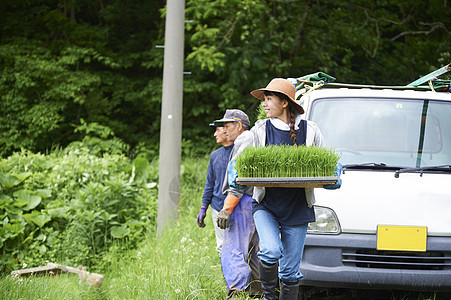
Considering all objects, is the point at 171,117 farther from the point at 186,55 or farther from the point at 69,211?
the point at 186,55

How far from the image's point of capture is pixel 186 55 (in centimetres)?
1734

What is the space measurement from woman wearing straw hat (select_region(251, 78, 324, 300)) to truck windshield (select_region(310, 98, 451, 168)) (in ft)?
3.57

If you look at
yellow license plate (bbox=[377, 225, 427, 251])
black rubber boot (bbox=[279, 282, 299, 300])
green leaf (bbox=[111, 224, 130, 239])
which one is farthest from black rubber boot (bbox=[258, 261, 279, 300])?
green leaf (bbox=[111, 224, 130, 239])

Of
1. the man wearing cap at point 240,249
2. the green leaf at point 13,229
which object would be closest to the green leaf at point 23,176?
the green leaf at point 13,229

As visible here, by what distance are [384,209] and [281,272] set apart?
3.30 feet

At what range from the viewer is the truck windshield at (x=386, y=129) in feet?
17.3

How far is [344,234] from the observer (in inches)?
181

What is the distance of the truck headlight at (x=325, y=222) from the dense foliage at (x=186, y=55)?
9.81m

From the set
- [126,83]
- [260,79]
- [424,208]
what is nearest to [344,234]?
[424,208]

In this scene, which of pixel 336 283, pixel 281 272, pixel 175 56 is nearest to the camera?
pixel 281 272

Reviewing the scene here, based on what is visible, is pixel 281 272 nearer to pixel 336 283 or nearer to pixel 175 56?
pixel 336 283

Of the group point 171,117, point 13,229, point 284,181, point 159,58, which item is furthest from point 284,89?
point 159,58

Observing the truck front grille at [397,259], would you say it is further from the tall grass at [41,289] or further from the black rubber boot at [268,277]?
the tall grass at [41,289]

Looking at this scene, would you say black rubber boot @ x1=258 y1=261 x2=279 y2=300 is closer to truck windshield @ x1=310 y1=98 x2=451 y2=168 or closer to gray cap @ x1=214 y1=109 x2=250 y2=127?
truck windshield @ x1=310 y1=98 x2=451 y2=168
